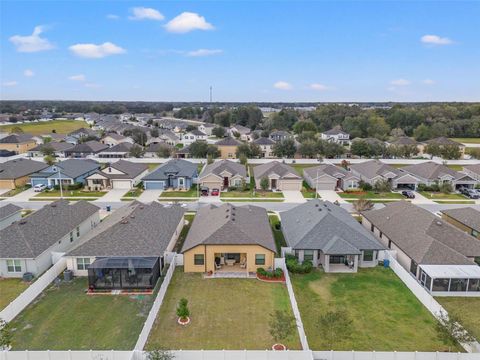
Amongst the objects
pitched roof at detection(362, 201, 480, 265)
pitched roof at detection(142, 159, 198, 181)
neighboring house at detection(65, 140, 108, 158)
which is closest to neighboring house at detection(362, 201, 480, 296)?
pitched roof at detection(362, 201, 480, 265)

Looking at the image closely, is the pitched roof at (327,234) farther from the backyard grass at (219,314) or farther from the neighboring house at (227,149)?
the neighboring house at (227,149)

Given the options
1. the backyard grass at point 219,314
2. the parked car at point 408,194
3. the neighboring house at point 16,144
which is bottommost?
the backyard grass at point 219,314

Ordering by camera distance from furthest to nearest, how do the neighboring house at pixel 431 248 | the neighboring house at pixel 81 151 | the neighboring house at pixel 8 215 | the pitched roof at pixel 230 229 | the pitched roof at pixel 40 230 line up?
the neighboring house at pixel 81 151 → the neighboring house at pixel 8 215 → the pitched roof at pixel 230 229 → the pitched roof at pixel 40 230 → the neighboring house at pixel 431 248

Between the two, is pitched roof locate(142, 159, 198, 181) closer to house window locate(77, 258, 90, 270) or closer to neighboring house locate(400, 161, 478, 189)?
house window locate(77, 258, 90, 270)

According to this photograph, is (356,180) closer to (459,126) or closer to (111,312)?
(111,312)

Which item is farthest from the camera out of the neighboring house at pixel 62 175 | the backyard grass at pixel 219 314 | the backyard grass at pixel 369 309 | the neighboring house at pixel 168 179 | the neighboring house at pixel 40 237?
the neighboring house at pixel 168 179

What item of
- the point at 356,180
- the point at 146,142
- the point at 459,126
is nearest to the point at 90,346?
the point at 356,180

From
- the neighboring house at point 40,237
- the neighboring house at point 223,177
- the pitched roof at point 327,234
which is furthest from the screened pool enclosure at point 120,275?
the neighboring house at point 223,177
